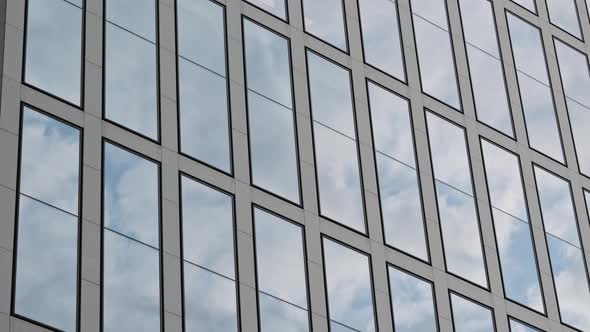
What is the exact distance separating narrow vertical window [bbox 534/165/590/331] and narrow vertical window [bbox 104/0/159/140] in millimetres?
15445

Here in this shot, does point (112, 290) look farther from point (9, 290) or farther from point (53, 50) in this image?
point (53, 50)

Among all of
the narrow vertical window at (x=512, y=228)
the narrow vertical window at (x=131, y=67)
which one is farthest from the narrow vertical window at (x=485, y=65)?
the narrow vertical window at (x=131, y=67)

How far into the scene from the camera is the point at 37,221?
3125 cm

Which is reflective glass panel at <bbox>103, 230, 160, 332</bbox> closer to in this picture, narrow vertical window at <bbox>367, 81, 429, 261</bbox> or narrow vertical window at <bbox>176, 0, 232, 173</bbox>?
narrow vertical window at <bbox>176, 0, 232, 173</bbox>

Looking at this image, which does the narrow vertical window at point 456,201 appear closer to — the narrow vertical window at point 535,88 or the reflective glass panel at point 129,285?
the narrow vertical window at point 535,88

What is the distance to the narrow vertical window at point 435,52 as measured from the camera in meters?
45.2

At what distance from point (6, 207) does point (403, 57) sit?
17.4 meters

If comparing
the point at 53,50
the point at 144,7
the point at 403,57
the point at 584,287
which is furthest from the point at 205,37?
the point at 584,287

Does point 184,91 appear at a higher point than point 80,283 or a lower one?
higher

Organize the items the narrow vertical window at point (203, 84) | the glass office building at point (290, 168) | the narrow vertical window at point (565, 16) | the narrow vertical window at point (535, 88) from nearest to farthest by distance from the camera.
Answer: the glass office building at point (290, 168), the narrow vertical window at point (203, 84), the narrow vertical window at point (535, 88), the narrow vertical window at point (565, 16)

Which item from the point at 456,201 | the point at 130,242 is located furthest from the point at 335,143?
the point at 130,242

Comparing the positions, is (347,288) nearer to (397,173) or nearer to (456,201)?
(397,173)

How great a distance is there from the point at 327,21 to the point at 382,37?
2376 millimetres

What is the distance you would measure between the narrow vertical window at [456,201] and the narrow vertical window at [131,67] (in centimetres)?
1046
